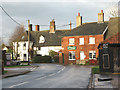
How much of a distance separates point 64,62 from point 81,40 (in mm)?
6101

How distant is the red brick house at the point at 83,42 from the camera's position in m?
46.2

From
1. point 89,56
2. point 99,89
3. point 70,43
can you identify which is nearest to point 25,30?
point 70,43

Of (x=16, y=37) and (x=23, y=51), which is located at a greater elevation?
(x=16, y=37)

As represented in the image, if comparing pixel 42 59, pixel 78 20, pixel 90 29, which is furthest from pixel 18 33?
pixel 90 29

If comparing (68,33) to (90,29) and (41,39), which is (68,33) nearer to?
(90,29)

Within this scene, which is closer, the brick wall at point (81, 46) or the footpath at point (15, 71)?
the footpath at point (15, 71)

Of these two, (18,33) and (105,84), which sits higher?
(18,33)

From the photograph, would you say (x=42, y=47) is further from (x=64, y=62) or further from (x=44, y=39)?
(x=64, y=62)

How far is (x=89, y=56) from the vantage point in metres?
46.6

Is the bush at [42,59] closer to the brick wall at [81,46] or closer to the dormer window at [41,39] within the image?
the brick wall at [81,46]

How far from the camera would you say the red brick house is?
46.2 meters

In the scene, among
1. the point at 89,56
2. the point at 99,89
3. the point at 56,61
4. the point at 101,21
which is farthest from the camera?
the point at 56,61

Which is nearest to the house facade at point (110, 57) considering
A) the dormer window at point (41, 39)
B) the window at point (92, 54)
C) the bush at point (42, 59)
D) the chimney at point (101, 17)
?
the window at point (92, 54)

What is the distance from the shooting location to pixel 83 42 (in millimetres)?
47656
